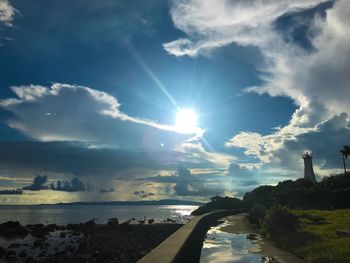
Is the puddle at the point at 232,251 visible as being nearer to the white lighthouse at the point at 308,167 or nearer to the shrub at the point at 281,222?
the shrub at the point at 281,222

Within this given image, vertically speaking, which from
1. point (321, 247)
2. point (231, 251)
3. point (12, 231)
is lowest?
point (12, 231)

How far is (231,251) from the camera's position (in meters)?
31.6

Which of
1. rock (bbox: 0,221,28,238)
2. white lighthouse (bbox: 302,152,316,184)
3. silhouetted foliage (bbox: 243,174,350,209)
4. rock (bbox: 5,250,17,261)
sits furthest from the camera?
white lighthouse (bbox: 302,152,316,184)

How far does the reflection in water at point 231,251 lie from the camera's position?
2749cm

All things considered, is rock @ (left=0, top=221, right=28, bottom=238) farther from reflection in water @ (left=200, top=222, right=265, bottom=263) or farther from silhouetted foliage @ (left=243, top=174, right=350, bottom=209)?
silhouetted foliage @ (left=243, top=174, right=350, bottom=209)

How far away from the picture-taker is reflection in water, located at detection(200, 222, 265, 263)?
90.2 ft

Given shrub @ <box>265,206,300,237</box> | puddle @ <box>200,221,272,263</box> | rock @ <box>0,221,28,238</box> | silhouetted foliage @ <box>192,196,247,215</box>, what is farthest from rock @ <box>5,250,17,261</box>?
silhouetted foliage @ <box>192,196,247,215</box>

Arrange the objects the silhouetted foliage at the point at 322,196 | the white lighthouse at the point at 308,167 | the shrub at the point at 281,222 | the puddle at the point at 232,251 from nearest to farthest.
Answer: the puddle at the point at 232,251 → the shrub at the point at 281,222 → the silhouetted foliage at the point at 322,196 → the white lighthouse at the point at 308,167

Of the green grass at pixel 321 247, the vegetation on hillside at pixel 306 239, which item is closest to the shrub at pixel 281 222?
the vegetation on hillside at pixel 306 239

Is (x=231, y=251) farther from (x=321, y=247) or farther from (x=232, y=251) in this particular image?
(x=321, y=247)

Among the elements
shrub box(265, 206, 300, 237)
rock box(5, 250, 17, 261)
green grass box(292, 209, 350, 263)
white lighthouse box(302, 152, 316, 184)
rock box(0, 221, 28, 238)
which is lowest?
rock box(5, 250, 17, 261)

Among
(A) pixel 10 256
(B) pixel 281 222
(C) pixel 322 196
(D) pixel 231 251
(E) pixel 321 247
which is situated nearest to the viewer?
(E) pixel 321 247

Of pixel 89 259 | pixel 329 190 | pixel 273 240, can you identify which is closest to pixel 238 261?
pixel 273 240

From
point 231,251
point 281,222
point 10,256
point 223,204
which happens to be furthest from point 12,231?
point 223,204
